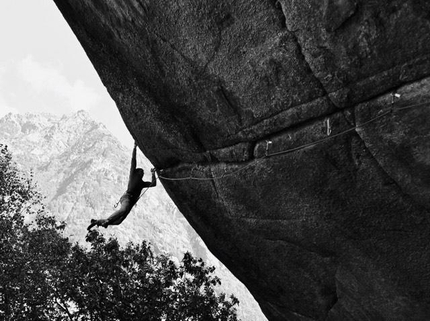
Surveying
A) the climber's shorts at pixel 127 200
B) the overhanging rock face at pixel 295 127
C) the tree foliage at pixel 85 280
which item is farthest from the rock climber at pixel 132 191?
the tree foliage at pixel 85 280

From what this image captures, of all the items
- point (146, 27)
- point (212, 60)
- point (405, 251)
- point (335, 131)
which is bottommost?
point (405, 251)

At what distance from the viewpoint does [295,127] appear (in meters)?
8.55

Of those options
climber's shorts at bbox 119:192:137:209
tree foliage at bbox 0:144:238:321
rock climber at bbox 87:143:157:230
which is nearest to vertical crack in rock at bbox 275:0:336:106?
rock climber at bbox 87:143:157:230

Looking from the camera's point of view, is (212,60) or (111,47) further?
(111,47)

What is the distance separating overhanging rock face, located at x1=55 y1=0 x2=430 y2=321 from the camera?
7.37 m

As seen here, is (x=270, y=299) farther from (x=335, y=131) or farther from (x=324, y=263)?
(x=335, y=131)

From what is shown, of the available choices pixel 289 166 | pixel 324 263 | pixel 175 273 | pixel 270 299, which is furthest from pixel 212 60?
pixel 175 273

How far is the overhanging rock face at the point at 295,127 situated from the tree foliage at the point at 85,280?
309 inches

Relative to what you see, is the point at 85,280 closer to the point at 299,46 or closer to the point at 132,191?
the point at 132,191

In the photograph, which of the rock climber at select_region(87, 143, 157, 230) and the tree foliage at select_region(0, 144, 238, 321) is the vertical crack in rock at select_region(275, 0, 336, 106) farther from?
the tree foliage at select_region(0, 144, 238, 321)

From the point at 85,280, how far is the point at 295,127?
12986 millimetres

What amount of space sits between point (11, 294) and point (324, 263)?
497 inches

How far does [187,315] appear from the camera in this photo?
1892 centimetres

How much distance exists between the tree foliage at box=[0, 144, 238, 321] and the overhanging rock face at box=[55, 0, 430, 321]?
7.85 m
